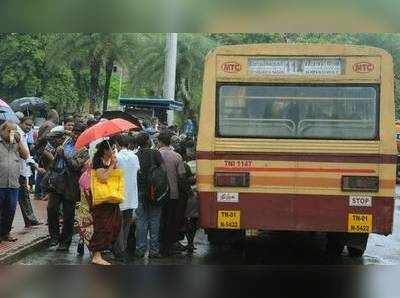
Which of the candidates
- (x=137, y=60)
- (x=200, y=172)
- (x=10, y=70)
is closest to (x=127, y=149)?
(x=200, y=172)

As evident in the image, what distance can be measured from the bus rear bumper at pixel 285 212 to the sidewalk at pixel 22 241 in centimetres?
237

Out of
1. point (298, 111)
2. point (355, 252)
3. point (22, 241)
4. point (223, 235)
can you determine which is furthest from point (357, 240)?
point (22, 241)

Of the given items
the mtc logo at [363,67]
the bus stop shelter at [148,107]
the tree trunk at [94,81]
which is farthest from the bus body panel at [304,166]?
the tree trunk at [94,81]

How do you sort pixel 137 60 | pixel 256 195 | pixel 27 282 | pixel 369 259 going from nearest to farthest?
pixel 27 282 < pixel 256 195 < pixel 369 259 < pixel 137 60

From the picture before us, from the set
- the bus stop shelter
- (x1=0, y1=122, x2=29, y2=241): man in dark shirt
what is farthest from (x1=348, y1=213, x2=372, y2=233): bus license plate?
the bus stop shelter

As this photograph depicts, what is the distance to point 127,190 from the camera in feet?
29.0

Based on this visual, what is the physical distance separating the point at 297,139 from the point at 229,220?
1.35m

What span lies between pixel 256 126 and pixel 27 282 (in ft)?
11.3

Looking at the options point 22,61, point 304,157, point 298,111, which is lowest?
point 304,157

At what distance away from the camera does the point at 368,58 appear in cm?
891

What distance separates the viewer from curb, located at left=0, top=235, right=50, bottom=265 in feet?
28.0

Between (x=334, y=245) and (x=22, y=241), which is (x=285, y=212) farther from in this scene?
(x=22, y=241)

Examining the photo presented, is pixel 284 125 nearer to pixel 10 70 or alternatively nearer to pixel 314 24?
pixel 314 24

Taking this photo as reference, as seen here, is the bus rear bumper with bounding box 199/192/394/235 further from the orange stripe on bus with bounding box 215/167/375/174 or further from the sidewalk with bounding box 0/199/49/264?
the sidewalk with bounding box 0/199/49/264
